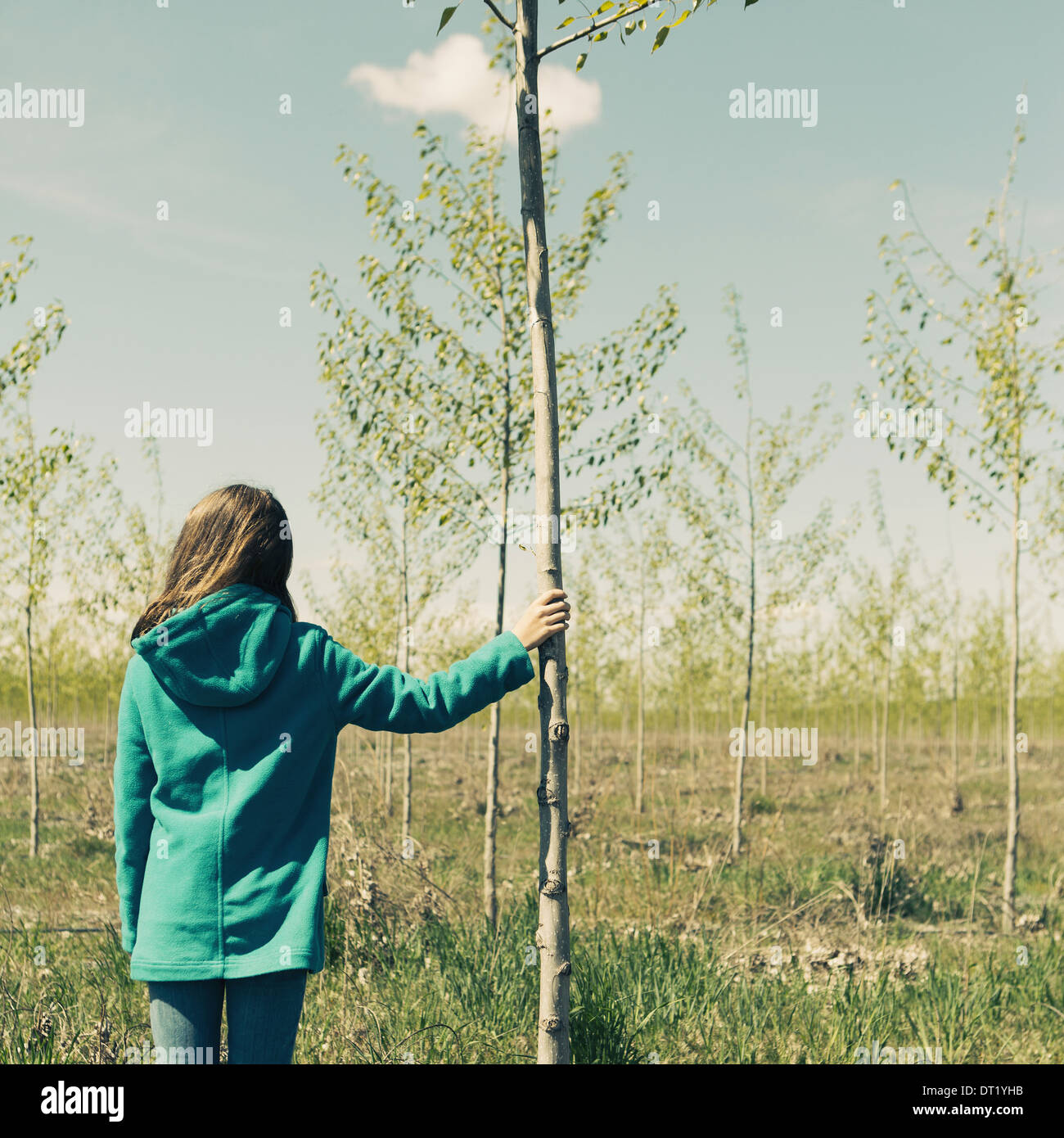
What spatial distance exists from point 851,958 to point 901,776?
49.4 ft

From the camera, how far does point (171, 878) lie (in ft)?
6.57

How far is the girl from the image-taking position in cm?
196

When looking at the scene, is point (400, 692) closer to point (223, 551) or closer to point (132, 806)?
point (223, 551)

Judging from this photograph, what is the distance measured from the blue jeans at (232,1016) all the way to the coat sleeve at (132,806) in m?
0.20

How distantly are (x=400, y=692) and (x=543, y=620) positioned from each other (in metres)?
0.45

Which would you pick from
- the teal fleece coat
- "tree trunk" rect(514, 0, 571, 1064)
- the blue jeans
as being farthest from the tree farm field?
the teal fleece coat

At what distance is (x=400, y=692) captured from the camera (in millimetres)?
2125

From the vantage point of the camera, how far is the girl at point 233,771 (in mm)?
1959

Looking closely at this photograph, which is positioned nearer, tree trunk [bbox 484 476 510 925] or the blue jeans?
the blue jeans

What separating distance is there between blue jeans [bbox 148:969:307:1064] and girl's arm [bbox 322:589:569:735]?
58 centimetres

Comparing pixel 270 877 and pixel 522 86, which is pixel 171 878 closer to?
pixel 270 877

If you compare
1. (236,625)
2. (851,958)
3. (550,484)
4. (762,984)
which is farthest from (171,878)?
(851,958)

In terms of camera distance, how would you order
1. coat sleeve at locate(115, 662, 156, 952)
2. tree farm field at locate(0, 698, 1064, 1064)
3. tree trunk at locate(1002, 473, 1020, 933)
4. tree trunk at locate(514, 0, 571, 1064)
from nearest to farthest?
coat sleeve at locate(115, 662, 156, 952) → tree trunk at locate(514, 0, 571, 1064) → tree farm field at locate(0, 698, 1064, 1064) → tree trunk at locate(1002, 473, 1020, 933)

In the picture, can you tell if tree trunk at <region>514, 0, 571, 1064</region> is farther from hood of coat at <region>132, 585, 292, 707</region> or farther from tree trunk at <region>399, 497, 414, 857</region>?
tree trunk at <region>399, 497, 414, 857</region>
